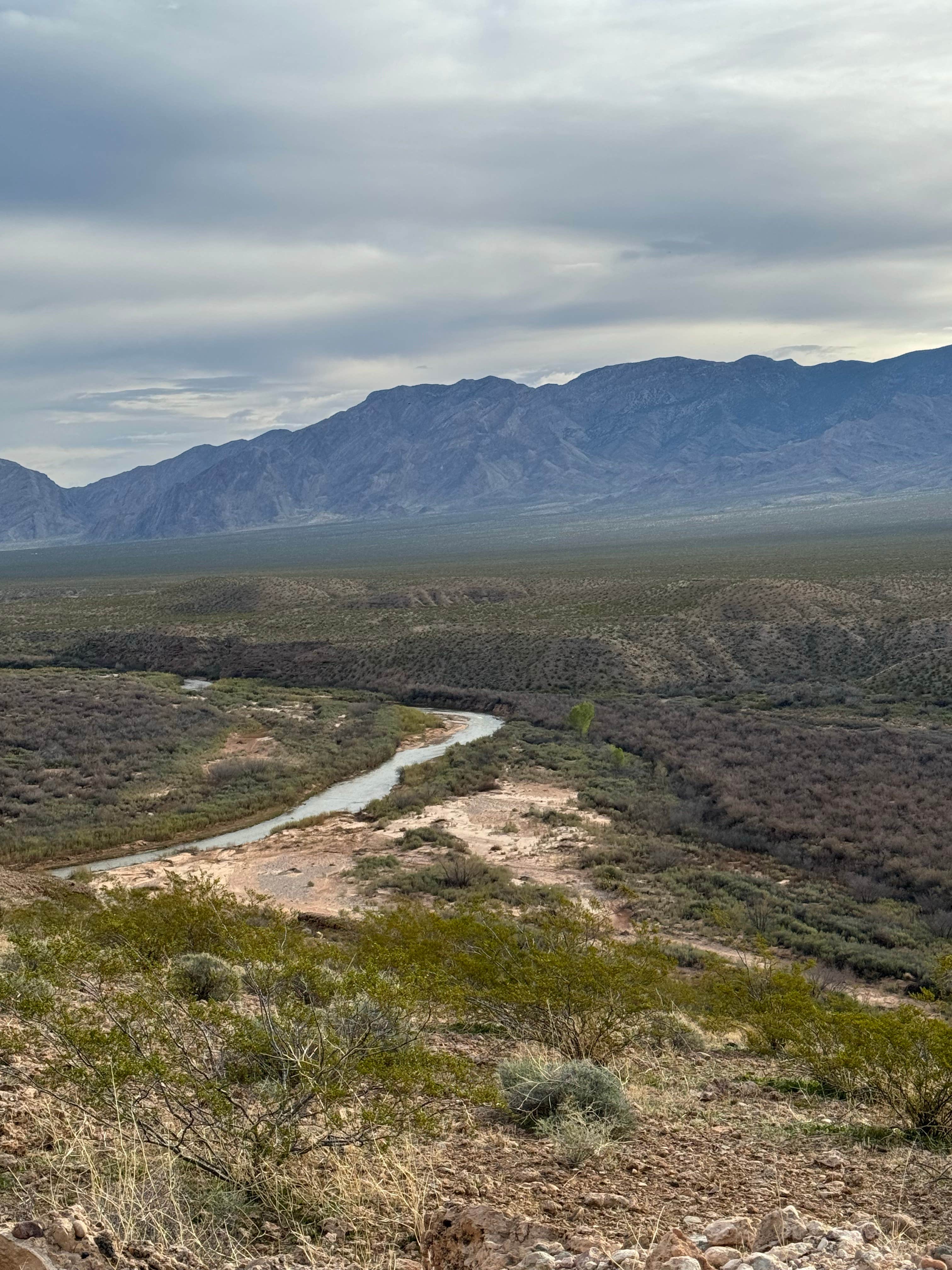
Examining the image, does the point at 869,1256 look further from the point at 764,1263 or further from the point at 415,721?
the point at 415,721

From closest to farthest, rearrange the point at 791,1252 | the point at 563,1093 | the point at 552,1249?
the point at 791,1252, the point at 552,1249, the point at 563,1093

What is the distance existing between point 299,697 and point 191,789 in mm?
17338

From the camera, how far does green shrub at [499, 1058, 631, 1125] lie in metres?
7.63

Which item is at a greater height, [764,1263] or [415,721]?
[764,1263]

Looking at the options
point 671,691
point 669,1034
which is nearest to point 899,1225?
point 669,1034

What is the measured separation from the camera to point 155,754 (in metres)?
37.0

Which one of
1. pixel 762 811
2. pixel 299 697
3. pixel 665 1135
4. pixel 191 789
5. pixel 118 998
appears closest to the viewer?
pixel 118 998

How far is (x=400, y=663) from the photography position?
192 feet

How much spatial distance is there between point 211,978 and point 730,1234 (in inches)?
322

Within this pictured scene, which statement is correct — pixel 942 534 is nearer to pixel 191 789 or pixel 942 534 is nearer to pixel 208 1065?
pixel 191 789

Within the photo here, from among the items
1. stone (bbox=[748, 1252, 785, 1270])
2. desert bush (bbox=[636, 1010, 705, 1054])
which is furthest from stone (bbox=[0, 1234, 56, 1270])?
desert bush (bbox=[636, 1010, 705, 1054])

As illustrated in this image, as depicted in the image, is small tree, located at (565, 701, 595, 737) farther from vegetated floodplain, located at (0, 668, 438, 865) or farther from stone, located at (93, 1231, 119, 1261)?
stone, located at (93, 1231, 119, 1261)

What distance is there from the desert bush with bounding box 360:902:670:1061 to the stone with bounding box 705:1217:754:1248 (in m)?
3.20

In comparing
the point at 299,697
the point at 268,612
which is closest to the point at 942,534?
the point at 268,612
